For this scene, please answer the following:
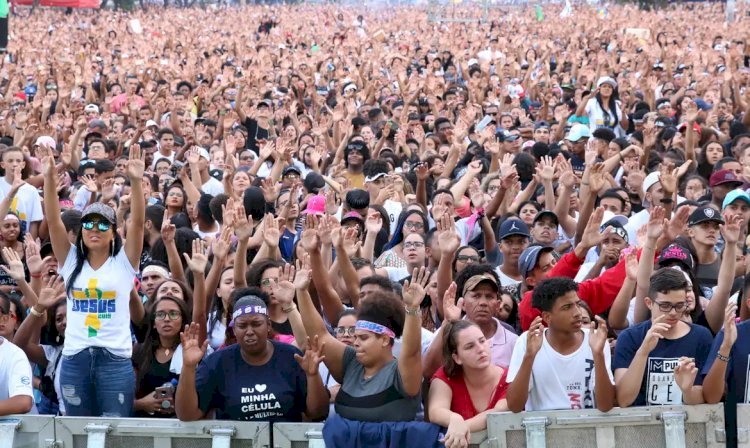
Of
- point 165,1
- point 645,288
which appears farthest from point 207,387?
point 165,1

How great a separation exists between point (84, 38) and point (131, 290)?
22612mm

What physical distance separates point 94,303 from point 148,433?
118 centimetres

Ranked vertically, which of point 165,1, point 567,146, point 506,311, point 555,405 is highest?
point 165,1

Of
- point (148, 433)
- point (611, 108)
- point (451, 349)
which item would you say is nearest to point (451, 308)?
point (451, 349)

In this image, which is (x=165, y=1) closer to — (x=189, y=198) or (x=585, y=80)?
(x=585, y=80)

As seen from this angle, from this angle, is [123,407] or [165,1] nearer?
[123,407]

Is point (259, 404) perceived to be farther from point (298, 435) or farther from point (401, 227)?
point (401, 227)

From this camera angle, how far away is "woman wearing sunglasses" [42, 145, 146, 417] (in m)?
6.20

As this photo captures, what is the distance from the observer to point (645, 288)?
245 inches

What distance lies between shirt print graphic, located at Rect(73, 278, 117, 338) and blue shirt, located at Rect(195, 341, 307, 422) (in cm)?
86

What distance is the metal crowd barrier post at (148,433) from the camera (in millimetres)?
5238

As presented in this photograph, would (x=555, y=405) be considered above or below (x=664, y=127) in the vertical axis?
below

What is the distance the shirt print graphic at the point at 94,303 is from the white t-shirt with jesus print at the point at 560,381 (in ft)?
6.82

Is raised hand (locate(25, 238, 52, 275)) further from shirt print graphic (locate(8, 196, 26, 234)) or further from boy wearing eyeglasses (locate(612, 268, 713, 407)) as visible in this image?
boy wearing eyeglasses (locate(612, 268, 713, 407))
